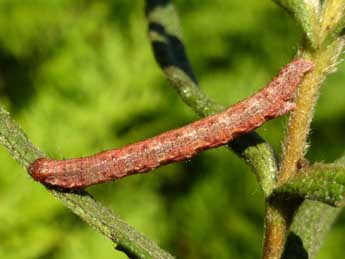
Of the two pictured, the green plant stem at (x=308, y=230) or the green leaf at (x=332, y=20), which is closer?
the green leaf at (x=332, y=20)

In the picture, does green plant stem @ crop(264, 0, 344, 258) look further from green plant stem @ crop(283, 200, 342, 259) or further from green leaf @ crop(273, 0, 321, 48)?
green plant stem @ crop(283, 200, 342, 259)

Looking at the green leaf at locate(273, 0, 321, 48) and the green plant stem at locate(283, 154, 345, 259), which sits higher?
the green leaf at locate(273, 0, 321, 48)

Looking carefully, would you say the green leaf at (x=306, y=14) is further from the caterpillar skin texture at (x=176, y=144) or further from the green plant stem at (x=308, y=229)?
the green plant stem at (x=308, y=229)

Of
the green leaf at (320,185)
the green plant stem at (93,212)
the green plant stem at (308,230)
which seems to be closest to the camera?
the green leaf at (320,185)

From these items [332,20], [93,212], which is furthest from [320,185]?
[93,212]

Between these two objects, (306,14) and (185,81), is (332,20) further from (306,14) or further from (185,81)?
(185,81)

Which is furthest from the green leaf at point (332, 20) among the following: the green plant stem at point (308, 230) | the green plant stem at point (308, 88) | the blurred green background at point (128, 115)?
the blurred green background at point (128, 115)

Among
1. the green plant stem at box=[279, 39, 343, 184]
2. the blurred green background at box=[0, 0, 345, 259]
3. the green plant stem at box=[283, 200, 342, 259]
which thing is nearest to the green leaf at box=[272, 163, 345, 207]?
the green plant stem at box=[279, 39, 343, 184]
